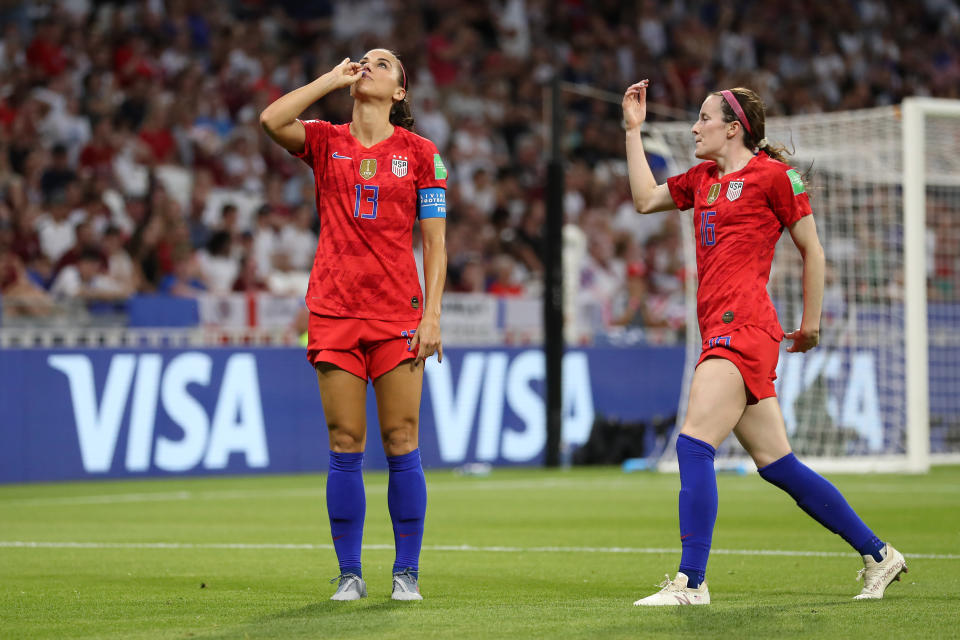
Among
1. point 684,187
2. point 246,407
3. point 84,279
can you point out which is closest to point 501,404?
point 246,407

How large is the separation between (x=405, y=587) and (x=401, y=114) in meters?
2.00

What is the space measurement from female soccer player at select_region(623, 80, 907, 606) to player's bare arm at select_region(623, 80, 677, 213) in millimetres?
89

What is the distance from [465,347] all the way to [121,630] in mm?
11356

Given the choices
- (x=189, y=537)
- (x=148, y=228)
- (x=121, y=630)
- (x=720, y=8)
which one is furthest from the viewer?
(x=720, y=8)

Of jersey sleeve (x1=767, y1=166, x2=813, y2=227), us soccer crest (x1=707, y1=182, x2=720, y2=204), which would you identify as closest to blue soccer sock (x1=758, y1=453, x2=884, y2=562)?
jersey sleeve (x1=767, y1=166, x2=813, y2=227)

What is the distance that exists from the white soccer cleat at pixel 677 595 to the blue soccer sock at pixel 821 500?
2.04ft

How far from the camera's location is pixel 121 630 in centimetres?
550

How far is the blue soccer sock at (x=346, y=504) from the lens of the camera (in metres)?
6.30

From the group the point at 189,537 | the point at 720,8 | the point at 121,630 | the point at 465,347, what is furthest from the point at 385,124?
the point at 720,8

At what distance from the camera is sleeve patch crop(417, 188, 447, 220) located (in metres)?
6.41

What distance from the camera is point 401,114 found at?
21.4 ft

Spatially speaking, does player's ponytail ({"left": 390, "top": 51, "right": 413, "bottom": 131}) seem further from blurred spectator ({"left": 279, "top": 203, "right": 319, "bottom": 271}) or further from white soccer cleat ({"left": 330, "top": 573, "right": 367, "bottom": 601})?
blurred spectator ({"left": 279, "top": 203, "right": 319, "bottom": 271})

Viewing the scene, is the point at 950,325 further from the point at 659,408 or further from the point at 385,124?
the point at 385,124

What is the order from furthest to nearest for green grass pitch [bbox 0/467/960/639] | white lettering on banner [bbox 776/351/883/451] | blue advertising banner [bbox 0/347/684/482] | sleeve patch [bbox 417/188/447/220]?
white lettering on banner [bbox 776/351/883/451] → blue advertising banner [bbox 0/347/684/482] → sleeve patch [bbox 417/188/447/220] → green grass pitch [bbox 0/467/960/639]
